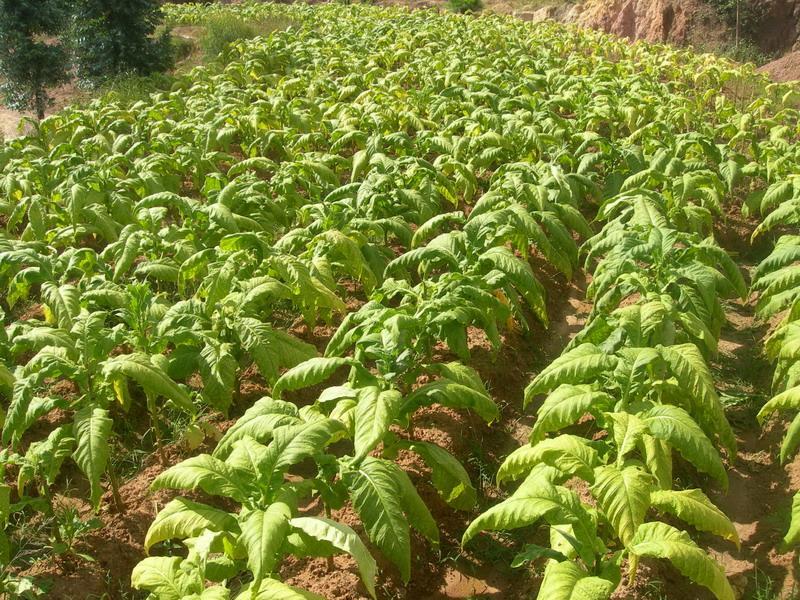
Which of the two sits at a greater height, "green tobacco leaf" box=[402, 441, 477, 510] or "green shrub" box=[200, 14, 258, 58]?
"green shrub" box=[200, 14, 258, 58]

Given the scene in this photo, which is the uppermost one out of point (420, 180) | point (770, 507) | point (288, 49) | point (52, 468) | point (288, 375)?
point (288, 49)

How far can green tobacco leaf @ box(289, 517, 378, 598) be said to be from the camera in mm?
2541

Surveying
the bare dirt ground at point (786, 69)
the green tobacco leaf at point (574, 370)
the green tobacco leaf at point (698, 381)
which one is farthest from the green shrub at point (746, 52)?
the green tobacco leaf at point (574, 370)

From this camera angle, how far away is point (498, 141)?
7.39 meters

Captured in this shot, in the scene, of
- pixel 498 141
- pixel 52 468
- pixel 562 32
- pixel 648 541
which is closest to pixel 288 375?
pixel 52 468

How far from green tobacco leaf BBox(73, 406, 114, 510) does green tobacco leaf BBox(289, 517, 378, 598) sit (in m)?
1.26

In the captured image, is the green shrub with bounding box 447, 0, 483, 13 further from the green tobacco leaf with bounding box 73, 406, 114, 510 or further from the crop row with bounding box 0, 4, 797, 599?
the green tobacco leaf with bounding box 73, 406, 114, 510

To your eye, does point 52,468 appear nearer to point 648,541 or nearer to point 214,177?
point 648,541

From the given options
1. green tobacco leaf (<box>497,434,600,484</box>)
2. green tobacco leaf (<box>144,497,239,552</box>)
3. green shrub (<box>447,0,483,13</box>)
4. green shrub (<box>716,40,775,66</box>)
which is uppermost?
green shrub (<box>447,0,483,13</box>)

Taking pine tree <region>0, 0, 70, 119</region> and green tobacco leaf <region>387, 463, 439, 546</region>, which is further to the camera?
pine tree <region>0, 0, 70, 119</region>

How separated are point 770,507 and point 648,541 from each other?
153cm

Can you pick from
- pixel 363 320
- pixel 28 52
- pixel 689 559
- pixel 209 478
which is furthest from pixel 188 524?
pixel 28 52

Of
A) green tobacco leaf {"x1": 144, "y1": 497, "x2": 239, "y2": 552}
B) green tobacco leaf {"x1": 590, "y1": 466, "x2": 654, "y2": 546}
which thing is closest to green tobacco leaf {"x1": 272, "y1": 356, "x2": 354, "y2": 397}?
green tobacco leaf {"x1": 144, "y1": 497, "x2": 239, "y2": 552}

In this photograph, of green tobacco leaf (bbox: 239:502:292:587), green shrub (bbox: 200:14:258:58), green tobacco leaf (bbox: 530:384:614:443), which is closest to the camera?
green tobacco leaf (bbox: 239:502:292:587)
